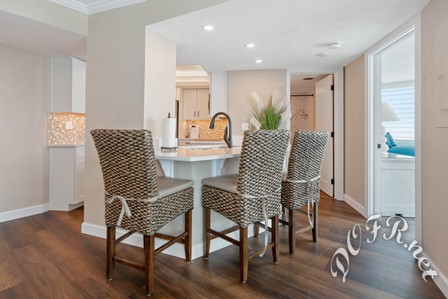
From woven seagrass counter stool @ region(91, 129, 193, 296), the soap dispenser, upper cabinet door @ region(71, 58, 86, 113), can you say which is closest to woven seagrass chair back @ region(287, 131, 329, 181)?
woven seagrass counter stool @ region(91, 129, 193, 296)

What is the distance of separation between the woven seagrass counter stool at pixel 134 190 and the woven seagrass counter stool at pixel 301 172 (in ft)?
3.30

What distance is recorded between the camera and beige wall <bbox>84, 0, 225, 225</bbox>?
2.45 m

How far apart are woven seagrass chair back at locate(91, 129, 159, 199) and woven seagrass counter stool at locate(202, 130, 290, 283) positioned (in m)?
0.54

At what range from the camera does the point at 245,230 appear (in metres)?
1.81

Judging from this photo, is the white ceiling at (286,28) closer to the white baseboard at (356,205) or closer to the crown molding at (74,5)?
the crown molding at (74,5)

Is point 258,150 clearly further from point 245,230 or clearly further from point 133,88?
point 133,88

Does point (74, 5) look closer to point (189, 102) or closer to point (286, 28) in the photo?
point (286, 28)

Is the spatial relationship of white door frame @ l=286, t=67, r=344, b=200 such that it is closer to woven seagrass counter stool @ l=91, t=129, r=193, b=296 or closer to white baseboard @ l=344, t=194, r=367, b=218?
white baseboard @ l=344, t=194, r=367, b=218

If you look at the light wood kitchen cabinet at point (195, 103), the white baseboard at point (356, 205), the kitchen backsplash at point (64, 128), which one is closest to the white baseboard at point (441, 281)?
the white baseboard at point (356, 205)

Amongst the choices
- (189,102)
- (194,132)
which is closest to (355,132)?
(194,132)

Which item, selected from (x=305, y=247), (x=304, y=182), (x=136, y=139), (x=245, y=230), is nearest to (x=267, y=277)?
(x=245, y=230)

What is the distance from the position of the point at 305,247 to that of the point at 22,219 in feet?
11.1

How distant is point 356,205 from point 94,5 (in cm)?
402

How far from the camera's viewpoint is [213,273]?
6.34ft
